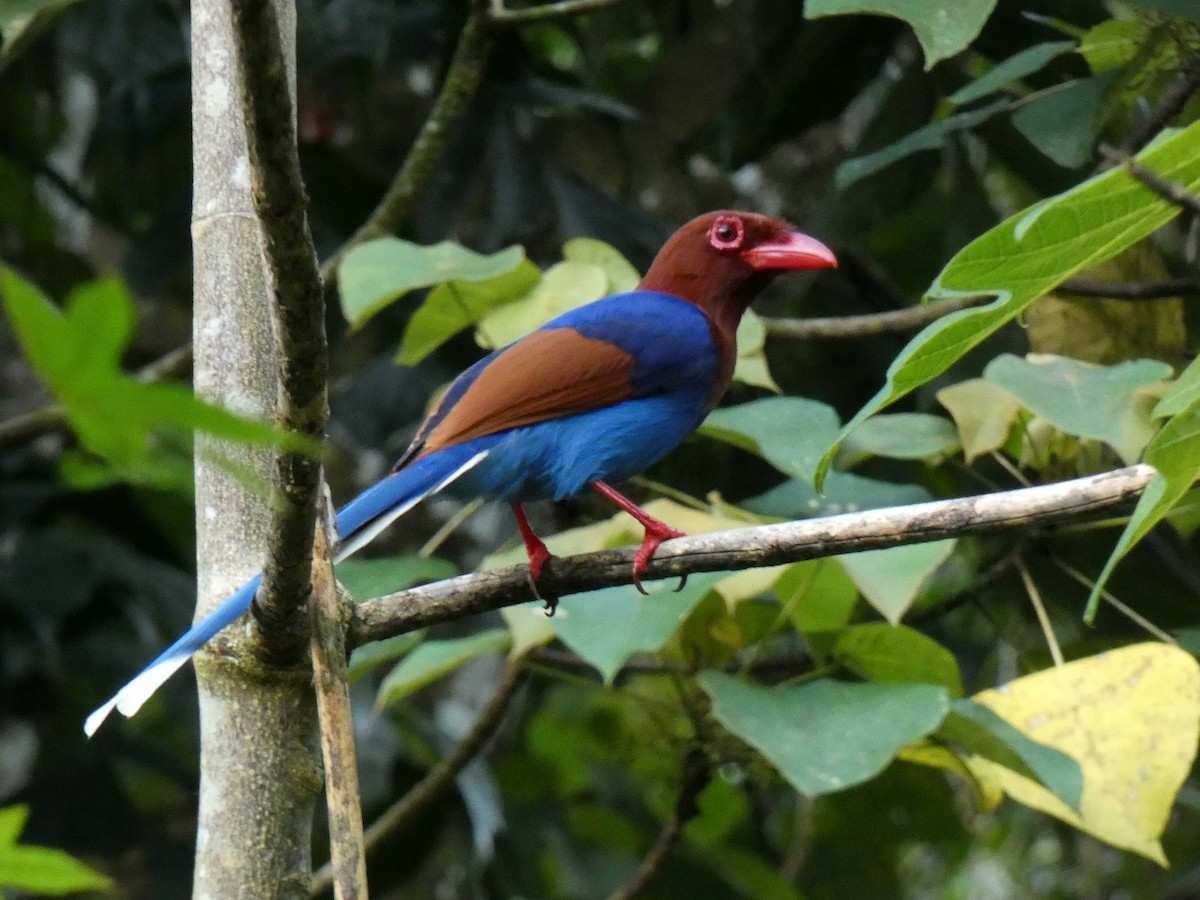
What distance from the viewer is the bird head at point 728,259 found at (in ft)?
12.4

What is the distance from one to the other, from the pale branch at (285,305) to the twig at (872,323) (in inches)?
77.3

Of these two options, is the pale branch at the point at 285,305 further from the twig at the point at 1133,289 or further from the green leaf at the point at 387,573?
the twig at the point at 1133,289

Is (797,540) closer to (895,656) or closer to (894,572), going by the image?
(894,572)

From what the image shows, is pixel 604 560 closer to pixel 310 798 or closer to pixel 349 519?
pixel 349 519

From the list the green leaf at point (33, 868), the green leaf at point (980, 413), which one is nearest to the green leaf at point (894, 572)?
the green leaf at point (980, 413)

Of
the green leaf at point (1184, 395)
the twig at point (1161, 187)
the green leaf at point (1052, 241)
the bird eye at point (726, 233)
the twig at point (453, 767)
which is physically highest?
the twig at point (1161, 187)

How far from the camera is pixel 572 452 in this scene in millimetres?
3182

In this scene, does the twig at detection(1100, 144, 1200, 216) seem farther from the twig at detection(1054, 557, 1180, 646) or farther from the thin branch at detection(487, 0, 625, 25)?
the thin branch at detection(487, 0, 625, 25)

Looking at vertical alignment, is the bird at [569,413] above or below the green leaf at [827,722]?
above

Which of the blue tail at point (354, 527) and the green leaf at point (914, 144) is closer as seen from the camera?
→ the blue tail at point (354, 527)

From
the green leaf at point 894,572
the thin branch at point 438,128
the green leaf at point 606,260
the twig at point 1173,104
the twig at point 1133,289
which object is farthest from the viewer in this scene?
the thin branch at point 438,128

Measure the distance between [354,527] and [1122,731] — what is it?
149cm

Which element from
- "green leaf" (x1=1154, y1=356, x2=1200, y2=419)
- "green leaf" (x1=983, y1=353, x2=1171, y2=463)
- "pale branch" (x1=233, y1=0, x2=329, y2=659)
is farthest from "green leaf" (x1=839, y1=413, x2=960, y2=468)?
"green leaf" (x1=1154, y1=356, x2=1200, y2=419)

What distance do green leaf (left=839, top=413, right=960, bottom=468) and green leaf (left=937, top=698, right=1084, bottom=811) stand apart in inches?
24.0
